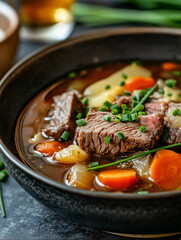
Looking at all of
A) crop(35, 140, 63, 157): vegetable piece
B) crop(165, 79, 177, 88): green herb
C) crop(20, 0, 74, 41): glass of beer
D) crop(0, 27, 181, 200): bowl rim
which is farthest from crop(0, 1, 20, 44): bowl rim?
crop(165, 79, 177, 88): green herb

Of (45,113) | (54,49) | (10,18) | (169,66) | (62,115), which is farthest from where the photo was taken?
(10,18)

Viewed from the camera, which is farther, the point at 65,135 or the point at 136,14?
the point at 136,14

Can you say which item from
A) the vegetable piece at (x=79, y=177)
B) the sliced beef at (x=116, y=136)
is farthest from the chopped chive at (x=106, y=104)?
the vegetable piece at (x=79, y=177)

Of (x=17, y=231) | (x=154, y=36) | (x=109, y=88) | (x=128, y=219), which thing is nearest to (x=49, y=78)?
(x=109, y=88)

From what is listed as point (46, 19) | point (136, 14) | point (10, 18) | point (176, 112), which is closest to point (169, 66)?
point (176, 112)

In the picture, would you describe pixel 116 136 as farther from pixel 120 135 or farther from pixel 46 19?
pixel 46 19

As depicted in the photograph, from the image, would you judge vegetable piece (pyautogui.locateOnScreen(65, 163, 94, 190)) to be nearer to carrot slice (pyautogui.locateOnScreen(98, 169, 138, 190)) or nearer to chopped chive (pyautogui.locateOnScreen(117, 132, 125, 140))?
carrot slice (pyautogui.locateOnScreen(98, 169, 138, 190))
